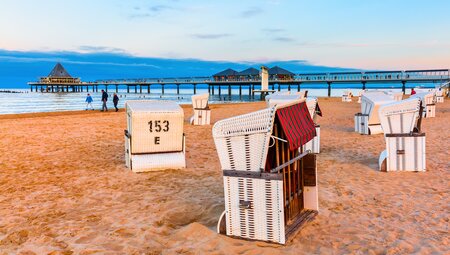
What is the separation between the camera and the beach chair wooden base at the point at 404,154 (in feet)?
19.9

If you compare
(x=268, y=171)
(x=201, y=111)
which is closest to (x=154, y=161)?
(x=268, y=171)

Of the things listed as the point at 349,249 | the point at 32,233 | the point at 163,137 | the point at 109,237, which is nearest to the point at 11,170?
the point at 163,137

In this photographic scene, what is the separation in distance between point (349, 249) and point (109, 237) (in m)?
2.32

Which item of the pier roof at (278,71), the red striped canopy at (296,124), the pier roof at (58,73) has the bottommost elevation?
the red striped canopy at (296,124)

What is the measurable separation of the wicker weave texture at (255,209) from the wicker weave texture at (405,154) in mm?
3695

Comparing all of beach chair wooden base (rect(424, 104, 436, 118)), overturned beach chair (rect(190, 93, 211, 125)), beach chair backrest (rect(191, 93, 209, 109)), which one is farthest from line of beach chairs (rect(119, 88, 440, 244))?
beach chair wooden base (rect(424, 104, 436, 118))

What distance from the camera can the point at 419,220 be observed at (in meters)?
3.98

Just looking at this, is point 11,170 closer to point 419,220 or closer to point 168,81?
point 419,220

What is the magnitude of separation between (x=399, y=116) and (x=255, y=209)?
13.0 feet

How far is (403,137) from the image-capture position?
6055 mm

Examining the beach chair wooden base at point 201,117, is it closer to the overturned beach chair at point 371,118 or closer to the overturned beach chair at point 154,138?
the overturned beach chair at point 371,118

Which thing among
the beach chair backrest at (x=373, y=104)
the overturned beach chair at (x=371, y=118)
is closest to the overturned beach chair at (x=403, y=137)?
the beach chair backrest at (x=373, y=104)

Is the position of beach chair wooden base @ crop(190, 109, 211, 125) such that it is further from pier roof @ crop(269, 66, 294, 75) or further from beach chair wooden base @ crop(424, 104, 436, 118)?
pier roof @ crop(269, 66, 294, 75)

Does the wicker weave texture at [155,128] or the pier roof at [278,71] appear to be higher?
the pier roof at [278,71]
